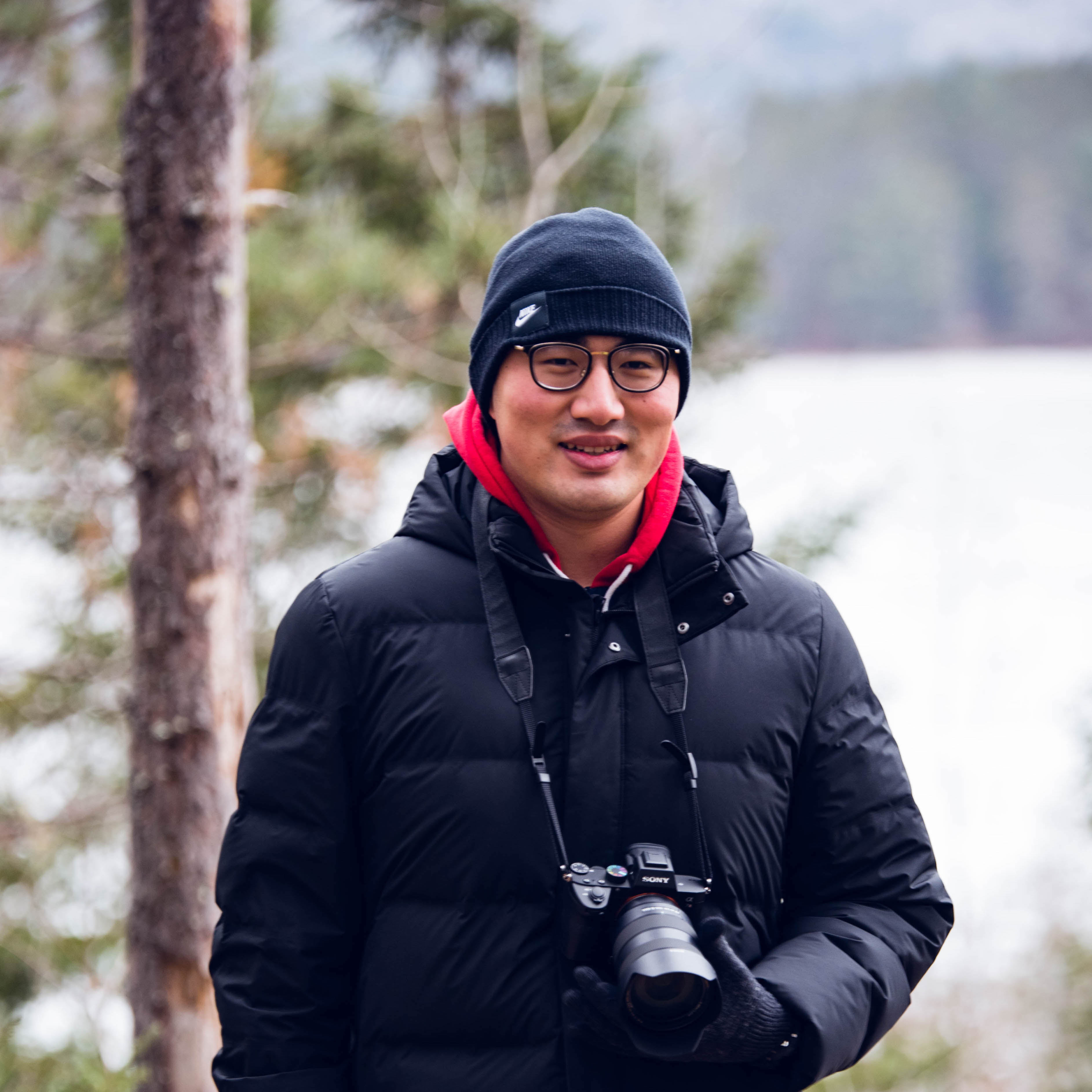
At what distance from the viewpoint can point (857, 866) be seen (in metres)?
1.69

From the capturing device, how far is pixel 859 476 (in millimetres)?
9195

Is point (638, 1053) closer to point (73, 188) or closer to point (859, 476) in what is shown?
point (73, 188)

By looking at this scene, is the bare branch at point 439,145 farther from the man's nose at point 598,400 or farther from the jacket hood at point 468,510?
the man's nose at point 598,400

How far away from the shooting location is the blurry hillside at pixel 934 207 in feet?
56.4

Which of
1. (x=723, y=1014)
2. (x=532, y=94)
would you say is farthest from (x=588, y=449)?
(x=532, y=94)

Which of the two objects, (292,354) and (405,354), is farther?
(405,354)

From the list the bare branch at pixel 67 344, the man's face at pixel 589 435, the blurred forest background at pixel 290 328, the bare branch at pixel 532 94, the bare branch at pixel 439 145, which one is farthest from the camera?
the bare branch at pixel 439 145

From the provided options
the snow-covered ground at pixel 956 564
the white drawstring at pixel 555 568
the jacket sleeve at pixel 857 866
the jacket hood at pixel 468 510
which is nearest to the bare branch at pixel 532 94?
the snow-covered ground at pixel 956 564

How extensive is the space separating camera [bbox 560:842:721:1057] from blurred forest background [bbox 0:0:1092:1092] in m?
3.38

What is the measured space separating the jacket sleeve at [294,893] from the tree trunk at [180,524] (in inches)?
53.9

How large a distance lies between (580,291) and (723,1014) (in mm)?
993

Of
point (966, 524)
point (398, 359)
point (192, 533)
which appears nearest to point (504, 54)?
point (398, 359)

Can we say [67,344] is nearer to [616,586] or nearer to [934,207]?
[616,586]

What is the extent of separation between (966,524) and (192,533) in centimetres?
1358
